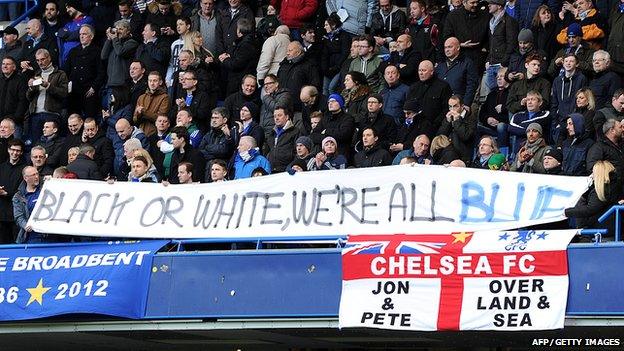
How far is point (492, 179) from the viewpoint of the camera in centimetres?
1655

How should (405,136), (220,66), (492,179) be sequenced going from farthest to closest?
(220,66)
(405,136)
(492,179)

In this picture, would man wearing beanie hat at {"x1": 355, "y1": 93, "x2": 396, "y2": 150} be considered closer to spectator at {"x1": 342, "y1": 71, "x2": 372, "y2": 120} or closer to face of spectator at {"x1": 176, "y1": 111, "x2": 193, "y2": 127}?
spectator at {"x1": 342, "y1": 71, "x2": 372, "y2": 120}

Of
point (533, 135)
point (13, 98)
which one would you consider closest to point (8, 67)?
point (13, 98)

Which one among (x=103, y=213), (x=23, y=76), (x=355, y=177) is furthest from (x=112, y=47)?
(x=355, y=177)

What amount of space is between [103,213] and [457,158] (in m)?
4.15

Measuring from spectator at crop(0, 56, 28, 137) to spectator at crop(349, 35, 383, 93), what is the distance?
5035 millimetres

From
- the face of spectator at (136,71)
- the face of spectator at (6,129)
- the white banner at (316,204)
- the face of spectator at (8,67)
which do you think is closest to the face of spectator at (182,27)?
the face of spectator at (136,71)

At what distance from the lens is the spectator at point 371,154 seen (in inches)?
725

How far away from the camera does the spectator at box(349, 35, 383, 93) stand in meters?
20.7

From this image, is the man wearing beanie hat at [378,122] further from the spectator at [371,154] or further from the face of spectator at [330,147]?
the face of spectator at [330,147]

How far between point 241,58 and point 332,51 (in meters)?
1.29

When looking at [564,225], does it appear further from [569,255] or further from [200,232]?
[200,232]

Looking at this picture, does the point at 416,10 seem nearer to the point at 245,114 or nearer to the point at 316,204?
the point at 245,114

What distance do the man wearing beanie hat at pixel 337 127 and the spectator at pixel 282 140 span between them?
367 millimetres
